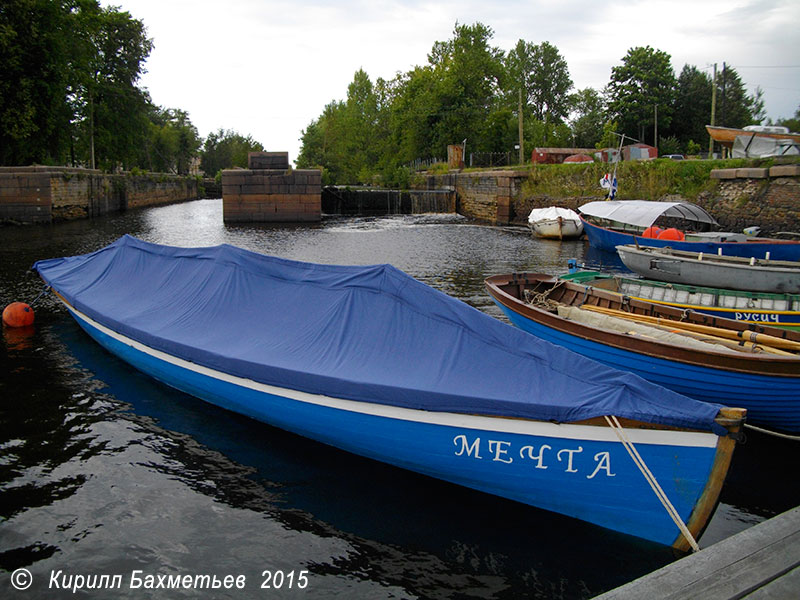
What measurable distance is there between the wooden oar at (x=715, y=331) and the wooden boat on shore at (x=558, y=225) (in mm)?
22330

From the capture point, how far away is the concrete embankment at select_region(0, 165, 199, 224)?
123 feet

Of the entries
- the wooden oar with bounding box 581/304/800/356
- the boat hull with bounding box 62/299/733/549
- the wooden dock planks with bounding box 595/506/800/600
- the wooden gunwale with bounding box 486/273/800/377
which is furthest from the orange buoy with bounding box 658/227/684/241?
the wooden dock planks with bounding box 595/506/800/600

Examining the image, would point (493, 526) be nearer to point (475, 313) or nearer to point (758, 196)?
point (475, 313)

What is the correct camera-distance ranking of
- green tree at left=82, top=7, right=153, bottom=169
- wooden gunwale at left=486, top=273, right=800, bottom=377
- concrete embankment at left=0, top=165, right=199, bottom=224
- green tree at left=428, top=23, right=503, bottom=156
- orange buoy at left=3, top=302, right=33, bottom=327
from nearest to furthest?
1. wooden gunwale at left=486, top=273, right=800, bottom=377
2. orange buoy at left=3, top=302, right=33, bottom=327
3. concrete embankment at left=0, top=165, right=199, bottom=224
4. green tree at left=82, top=7, right=153, bottom=169
5. green tree at left=428, top=23, right=503, bottom=156

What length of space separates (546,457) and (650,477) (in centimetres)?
96

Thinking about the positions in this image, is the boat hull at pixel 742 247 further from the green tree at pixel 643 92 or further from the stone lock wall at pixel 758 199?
the green tree at pixel 643 92

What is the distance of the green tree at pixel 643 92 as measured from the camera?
2458 inches

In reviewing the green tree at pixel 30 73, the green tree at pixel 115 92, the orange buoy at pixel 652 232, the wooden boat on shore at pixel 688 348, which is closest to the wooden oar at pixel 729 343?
the wooden boat on shore at pixel 688 348

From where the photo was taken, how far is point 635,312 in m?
11.7

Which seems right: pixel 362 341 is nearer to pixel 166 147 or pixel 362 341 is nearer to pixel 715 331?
pixel 715 331

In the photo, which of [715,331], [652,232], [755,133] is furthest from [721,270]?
[755,133]

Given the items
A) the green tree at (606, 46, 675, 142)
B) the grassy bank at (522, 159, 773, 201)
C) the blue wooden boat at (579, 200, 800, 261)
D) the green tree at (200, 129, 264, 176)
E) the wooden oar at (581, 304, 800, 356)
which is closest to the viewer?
the wooden oar at (581, 304, 800, 356)

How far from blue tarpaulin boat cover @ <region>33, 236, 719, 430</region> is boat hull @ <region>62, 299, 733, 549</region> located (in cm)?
18

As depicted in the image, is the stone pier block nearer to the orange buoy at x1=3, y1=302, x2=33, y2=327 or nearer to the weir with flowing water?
the weir with flowing water
